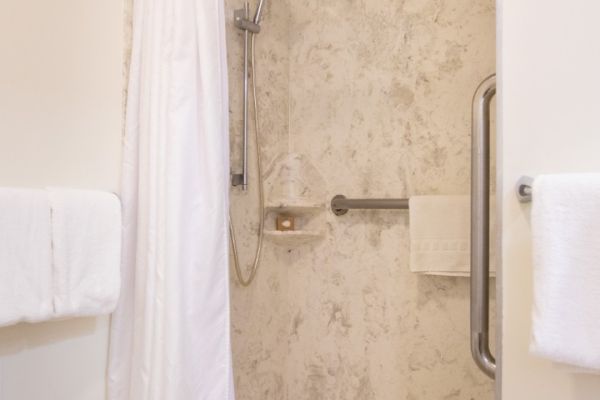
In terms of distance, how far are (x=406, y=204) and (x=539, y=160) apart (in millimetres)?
685

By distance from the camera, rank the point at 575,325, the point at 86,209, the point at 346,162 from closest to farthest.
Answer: the point at 575,325 < the point at 86,209 < the point at 346,162

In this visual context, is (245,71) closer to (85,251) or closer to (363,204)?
(363,204)

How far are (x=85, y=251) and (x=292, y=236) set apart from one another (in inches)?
32.4

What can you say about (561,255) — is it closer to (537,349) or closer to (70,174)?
(537,349)

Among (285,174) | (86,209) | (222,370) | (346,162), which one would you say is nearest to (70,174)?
(86,209)

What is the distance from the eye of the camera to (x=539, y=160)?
0.89 m

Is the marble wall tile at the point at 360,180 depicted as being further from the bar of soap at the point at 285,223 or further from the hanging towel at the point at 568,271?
the hanging towel at the point at 568,271

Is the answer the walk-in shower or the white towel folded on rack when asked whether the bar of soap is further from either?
the white towel folded on rack

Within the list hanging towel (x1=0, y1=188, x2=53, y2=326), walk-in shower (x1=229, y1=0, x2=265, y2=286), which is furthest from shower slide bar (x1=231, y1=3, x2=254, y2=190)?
hanging towel (x1=0, y1=188, x2=53, y2=326)

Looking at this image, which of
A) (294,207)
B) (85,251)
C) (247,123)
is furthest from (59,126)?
(294,207)

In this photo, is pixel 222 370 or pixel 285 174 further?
pixel 285 174

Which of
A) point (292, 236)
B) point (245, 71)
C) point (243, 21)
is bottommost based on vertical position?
point (292, 236)

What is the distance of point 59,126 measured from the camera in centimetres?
111

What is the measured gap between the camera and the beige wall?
155cm
